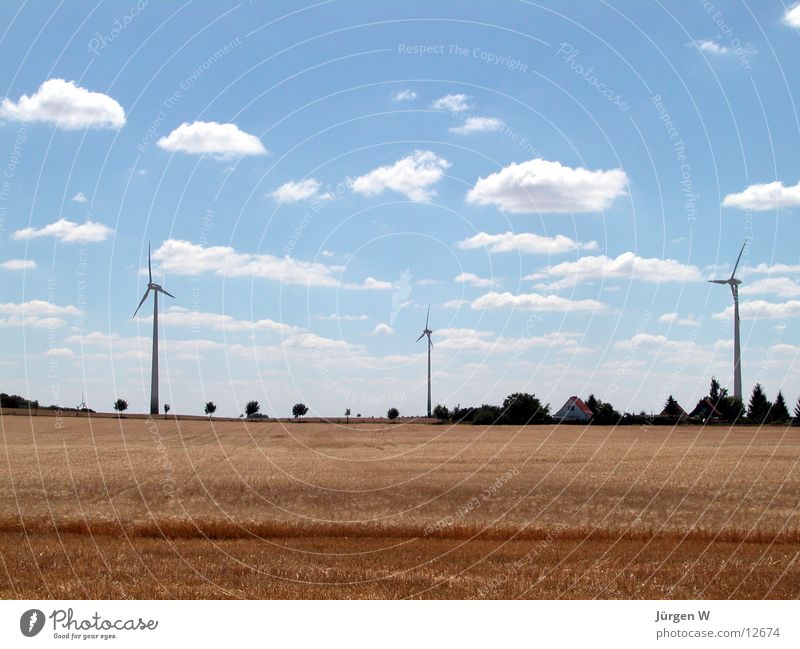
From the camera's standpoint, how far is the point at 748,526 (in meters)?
32.9

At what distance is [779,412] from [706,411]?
596 inches

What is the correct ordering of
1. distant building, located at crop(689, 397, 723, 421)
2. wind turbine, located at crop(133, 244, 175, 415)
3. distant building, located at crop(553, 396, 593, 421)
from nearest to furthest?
wind turbine, located at crop(133, 244, 175, 415)
distant building, located at crop(689, 397, 723, 421)
distant building, located at crop(553, 396, 593, 421)

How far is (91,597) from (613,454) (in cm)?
5894

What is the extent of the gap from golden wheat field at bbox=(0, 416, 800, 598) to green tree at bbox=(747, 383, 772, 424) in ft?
318

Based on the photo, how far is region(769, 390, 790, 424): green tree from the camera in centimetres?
15376

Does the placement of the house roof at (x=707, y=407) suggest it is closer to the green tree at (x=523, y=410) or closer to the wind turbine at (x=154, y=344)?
the green tree at (x=523, y=410)

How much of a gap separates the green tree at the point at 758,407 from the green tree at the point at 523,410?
37857 mm

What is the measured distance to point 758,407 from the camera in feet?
Result: 563

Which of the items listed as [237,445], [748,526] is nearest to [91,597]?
[748,526]

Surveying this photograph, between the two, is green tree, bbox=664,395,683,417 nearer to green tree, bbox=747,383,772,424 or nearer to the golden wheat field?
green tree, bbox=747,383,772,424

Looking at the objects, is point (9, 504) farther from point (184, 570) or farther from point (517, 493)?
point (517, 493)

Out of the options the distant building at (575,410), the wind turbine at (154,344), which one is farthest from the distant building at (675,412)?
the wind turbine at (154,344)

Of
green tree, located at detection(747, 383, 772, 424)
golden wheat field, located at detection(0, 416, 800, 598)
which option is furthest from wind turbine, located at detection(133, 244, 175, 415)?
green tree, located at detection(747, 383, 772, 424)

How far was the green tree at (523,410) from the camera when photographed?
164 m
